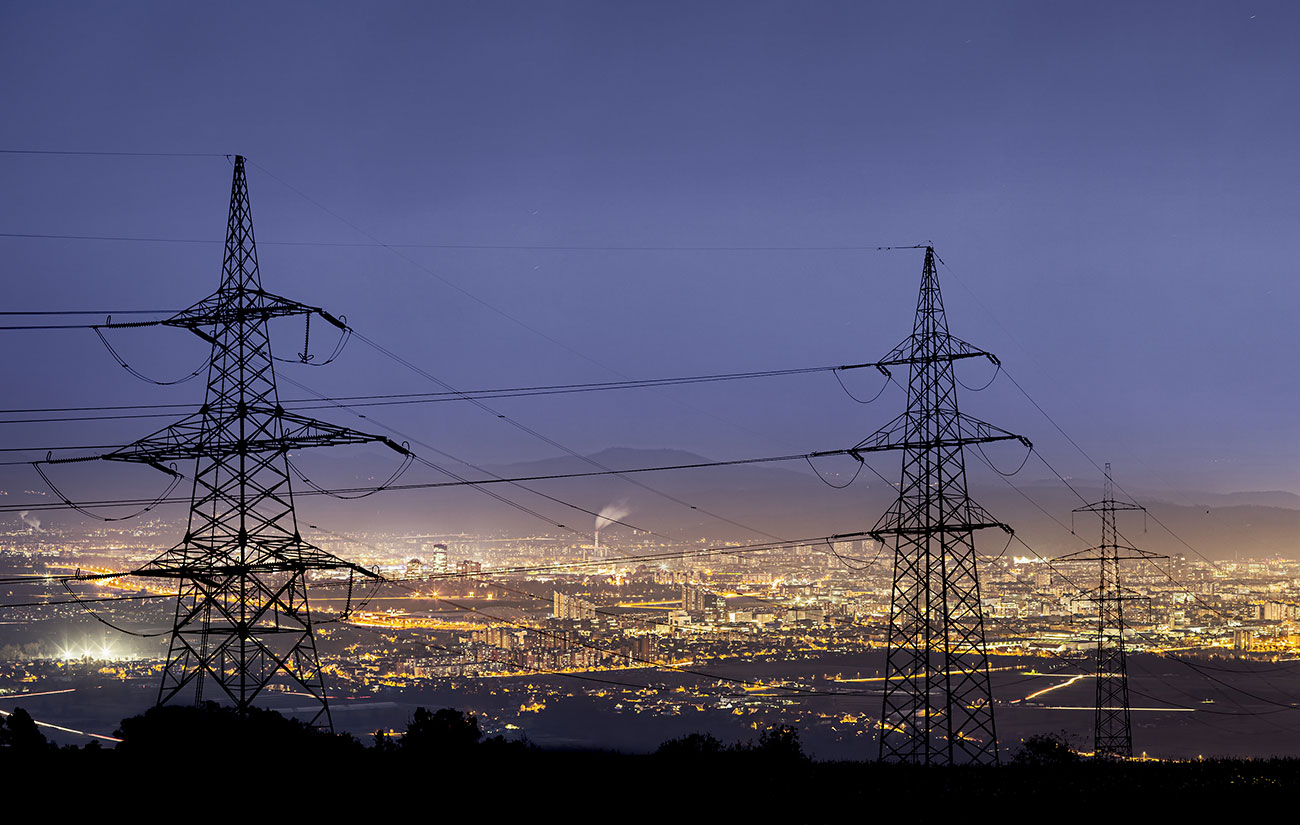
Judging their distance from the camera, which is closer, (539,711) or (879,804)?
(879,804)

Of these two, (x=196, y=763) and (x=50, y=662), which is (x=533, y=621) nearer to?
(x=50, y=662)

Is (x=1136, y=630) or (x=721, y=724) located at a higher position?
(x=1136, y=630)

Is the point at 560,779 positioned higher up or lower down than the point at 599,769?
lower down

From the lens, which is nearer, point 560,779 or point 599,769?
point 560,779

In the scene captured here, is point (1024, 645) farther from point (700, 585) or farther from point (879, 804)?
point (879, 804)

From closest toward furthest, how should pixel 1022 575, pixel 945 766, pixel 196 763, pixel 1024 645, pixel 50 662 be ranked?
pixel 196 763 < pixel 945 766 < pixel 50 662 < pixel 1024 645 < pixel 1022 575

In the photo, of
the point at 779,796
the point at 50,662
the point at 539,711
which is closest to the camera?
the point at 779,796

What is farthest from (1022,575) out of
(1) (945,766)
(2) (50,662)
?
(1) (945,766)

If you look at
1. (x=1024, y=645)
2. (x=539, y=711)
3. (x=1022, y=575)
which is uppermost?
(x=1022, y=575)

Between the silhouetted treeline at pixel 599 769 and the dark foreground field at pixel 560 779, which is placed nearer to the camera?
the dark foreground field at pixel 560 779

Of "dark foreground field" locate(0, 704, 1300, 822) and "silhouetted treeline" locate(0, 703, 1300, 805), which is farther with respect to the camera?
"silhouetted treeline" locate(0, 703, 1300, 805)
